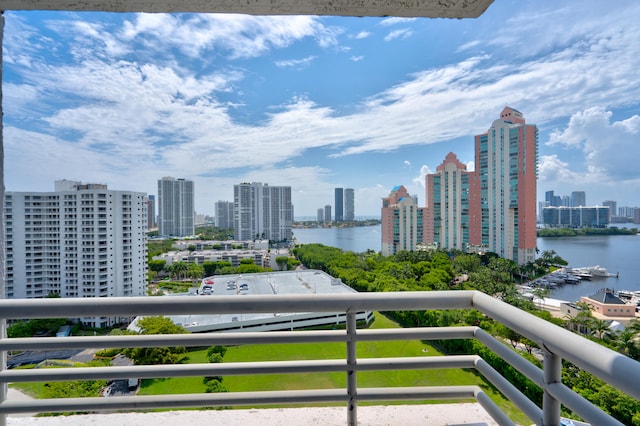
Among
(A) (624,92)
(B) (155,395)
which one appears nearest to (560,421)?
(B) (155,395)

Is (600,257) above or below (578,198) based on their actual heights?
below

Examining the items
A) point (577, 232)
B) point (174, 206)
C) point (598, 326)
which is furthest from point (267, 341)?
point (174, 206)

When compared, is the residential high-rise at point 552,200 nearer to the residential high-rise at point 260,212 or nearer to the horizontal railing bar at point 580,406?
the horizontal railing bar at point 580,406

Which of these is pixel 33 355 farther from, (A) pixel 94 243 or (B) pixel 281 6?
(A) pixel 94 243

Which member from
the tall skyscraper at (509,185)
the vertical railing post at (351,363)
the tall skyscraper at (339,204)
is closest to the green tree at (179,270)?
the tall skyscraper at (339,204)

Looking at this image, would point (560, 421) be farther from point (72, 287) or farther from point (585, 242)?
point (72, 287)
